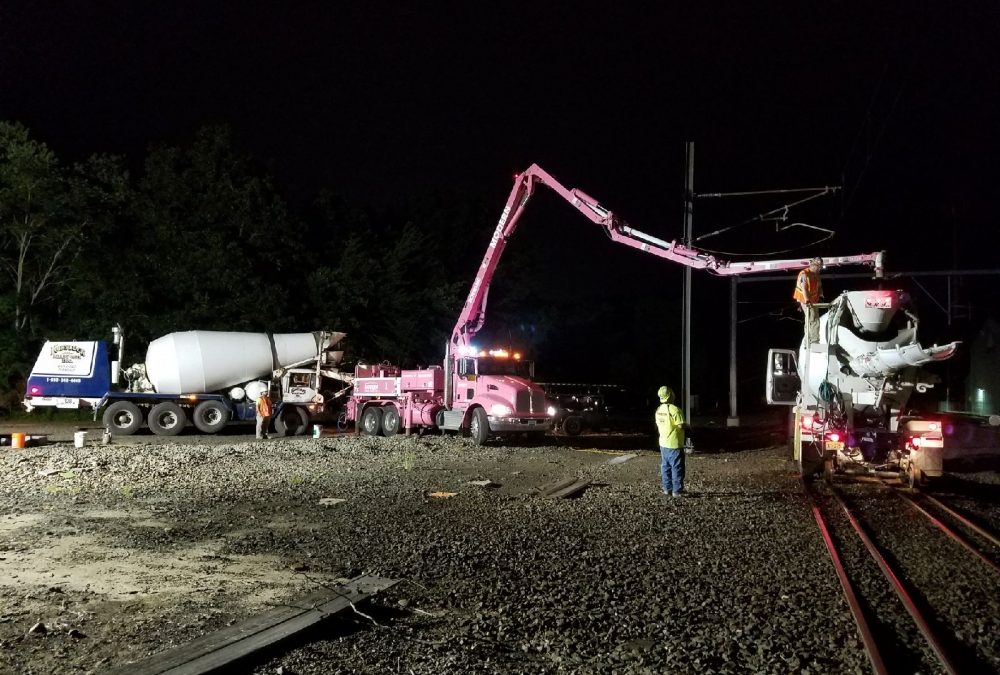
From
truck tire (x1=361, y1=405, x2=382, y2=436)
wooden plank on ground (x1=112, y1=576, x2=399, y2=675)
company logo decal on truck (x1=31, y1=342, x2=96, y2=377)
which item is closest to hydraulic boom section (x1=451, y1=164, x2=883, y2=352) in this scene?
truck tire (x1=361, y1=405, x2=382, y2=436)

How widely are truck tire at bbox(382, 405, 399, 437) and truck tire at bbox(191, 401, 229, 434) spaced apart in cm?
506

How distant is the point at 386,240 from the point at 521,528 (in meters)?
36.3

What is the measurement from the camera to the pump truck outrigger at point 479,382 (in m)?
22.1

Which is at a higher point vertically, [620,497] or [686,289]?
[686,289]

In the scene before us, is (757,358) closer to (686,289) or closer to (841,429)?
(686,289)

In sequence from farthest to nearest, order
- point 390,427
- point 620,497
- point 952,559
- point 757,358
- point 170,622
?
1. point 757,358
2. point 390,427
3. point 620,497
4. point 952,559
5. point 170,622

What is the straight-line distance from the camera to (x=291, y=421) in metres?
26.9

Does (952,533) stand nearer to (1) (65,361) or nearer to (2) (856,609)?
(2) (856,609)

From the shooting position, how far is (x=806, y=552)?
30.5ft

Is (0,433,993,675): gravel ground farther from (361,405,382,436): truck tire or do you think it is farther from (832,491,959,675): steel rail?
(361,405,382,436): truck tire

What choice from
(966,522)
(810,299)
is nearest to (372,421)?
(810,299)

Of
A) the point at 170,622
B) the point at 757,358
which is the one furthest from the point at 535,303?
the point at 170,622

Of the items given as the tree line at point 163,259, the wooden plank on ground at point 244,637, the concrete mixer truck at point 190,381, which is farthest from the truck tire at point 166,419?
the wooden plank on ground at point 244,637

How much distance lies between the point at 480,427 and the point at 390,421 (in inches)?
157
